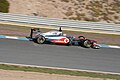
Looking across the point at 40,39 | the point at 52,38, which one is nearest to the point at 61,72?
the point at 40,39

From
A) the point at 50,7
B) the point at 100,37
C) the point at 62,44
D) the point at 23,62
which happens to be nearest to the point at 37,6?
the point at 50,7

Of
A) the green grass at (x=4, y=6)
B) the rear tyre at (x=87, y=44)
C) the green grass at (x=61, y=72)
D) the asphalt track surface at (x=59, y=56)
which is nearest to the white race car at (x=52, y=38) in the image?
the asphalt track surface at (x=59, y=56)

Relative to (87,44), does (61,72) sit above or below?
below

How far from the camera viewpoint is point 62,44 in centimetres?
2020

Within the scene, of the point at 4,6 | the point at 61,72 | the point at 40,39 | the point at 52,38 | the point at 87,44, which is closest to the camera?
the point at 61,72

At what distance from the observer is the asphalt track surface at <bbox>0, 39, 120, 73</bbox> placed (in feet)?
52.7

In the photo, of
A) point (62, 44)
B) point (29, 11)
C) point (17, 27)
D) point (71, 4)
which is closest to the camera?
point (62, 44)

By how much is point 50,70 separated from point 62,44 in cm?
557

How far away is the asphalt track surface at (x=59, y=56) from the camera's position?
632 inches

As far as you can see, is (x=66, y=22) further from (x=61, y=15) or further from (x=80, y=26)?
(x=61, y=15)

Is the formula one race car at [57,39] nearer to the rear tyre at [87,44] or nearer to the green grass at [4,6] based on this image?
the rear tyre at [87,44]

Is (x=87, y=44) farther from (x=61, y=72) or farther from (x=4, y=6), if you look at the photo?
(x=4, y=6)

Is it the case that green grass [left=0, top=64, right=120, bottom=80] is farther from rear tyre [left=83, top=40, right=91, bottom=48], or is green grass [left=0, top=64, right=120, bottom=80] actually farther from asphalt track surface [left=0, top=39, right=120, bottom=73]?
rear tyre [left=83, top=40, right=91, bottom=48]

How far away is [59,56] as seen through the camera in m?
17.5
